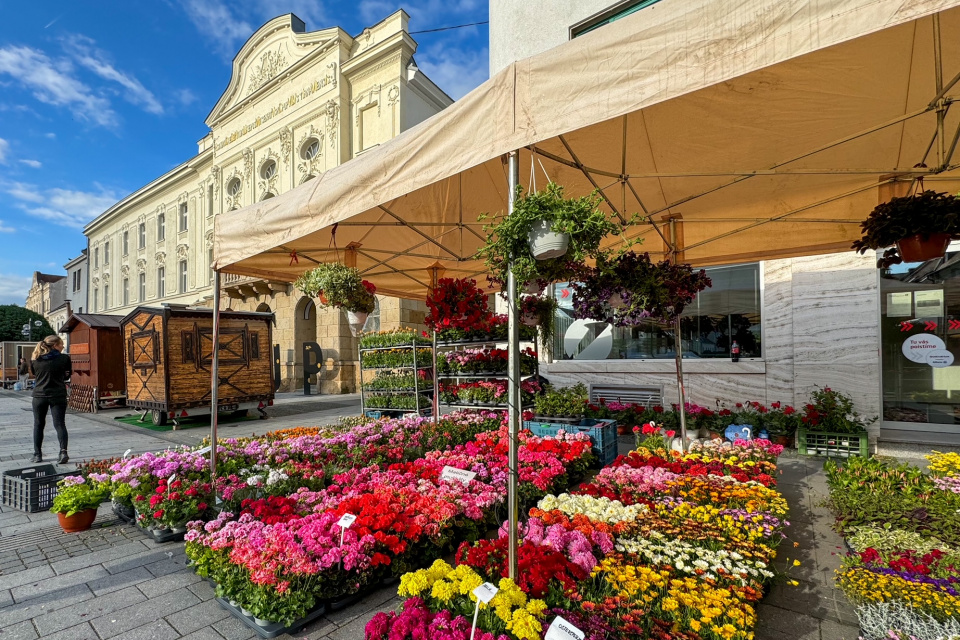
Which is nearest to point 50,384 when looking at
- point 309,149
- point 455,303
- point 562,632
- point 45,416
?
point 45,416

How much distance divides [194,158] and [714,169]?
2828cm

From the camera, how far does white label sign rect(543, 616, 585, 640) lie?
5.38ft

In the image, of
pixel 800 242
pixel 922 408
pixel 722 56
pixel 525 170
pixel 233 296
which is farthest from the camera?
pixel 233 296

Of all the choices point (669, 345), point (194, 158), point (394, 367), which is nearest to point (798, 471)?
point (669, 345)

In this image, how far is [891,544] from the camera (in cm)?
269

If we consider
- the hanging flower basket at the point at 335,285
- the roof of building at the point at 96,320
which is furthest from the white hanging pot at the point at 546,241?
the roof of building at the point at 96,320

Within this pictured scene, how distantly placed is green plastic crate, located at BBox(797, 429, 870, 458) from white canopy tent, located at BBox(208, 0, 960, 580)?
2.57m

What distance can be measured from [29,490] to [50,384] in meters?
2.86

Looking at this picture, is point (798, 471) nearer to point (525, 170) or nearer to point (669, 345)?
point (669, 345)

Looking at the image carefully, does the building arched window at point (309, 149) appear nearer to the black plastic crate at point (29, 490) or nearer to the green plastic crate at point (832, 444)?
the black plastic crate at point (29, 490)

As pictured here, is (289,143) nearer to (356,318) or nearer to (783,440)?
(356,318)

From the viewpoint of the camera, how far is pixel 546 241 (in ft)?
6.73

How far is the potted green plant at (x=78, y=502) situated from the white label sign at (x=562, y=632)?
4.29 meters

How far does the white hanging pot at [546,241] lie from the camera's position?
2.03m
